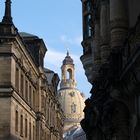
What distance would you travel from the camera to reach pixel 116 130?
709 inches

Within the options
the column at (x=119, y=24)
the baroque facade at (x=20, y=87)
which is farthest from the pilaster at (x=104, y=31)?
the baroque facade at (x=20, y=87)

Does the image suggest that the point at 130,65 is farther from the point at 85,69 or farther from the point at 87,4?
the point at 87,4

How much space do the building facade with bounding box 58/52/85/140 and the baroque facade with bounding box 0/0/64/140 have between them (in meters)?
113

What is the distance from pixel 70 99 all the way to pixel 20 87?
13154 centimetres

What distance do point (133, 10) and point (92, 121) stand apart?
6.13 m

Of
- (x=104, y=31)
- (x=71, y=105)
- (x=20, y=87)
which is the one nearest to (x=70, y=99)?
(x=71, y=105)

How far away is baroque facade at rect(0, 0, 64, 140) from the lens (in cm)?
4366

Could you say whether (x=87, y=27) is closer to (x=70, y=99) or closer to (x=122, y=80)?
(x=122, y=80)

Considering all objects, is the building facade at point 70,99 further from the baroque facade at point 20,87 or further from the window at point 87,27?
the window at point 87,27

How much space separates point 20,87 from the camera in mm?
48000

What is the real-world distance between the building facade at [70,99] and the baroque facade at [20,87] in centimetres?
11301

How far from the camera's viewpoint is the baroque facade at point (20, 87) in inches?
1719

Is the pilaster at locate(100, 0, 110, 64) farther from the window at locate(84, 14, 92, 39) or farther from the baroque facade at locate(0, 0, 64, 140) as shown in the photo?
the baroque facade at locate(0, 0, 64, 140)

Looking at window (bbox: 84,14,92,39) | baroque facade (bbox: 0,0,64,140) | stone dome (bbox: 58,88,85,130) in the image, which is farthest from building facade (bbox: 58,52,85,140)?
window (bbox: 84,14,92,39)
